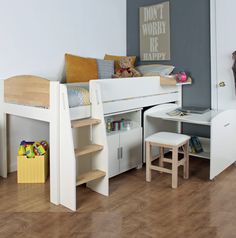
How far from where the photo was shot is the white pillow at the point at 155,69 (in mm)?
3393

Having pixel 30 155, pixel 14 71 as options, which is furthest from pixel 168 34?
pixel 30 155

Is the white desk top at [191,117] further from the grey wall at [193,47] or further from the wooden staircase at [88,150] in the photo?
the wooden staircase at [88,150]

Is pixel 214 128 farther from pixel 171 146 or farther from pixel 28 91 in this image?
pixel 28 91

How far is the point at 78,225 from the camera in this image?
79.8 inches

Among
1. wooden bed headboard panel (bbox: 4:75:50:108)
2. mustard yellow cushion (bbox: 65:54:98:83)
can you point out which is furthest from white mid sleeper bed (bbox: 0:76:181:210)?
mustard yellow cushion (bbox: 65:54:98:83)

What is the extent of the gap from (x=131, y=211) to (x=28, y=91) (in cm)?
117

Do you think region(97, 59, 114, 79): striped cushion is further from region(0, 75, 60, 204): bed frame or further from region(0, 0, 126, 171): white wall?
region(0, 75, 60, 204): bed frame

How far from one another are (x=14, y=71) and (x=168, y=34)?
5.60 feet

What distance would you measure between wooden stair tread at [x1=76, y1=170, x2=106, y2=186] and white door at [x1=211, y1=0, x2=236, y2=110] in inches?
61.0

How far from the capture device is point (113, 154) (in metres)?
2.79

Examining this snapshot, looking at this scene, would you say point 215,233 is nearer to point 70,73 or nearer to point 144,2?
point 70,73

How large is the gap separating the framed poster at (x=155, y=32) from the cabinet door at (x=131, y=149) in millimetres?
1142

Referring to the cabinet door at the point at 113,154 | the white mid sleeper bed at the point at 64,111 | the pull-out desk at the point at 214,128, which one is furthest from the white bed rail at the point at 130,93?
the cabinet door at the point at 113,154

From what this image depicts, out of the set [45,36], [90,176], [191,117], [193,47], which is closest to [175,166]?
[191,117]
